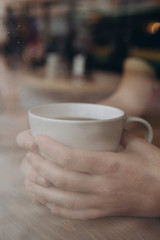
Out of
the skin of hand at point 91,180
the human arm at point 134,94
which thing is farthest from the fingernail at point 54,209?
the human arm at point 134,94

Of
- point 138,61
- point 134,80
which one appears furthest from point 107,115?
point 138,61

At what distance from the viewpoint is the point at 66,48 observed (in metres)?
0.50

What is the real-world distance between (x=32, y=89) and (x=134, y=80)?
126 millimetres

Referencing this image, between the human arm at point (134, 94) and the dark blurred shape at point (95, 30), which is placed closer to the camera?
the human arm at point (134, 94)

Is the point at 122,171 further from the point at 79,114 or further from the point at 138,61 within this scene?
the point at 138,61

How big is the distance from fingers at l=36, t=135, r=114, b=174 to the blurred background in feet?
0.12

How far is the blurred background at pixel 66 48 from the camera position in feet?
0.67

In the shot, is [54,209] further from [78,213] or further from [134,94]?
[134,94]

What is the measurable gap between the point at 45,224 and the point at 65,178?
0.03 m

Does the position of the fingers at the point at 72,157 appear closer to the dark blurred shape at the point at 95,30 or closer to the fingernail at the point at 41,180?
the fingernail at the point at 41,180

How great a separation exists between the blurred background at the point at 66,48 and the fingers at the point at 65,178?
39 mm

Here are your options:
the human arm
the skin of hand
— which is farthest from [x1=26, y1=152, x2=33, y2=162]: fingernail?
the human arm

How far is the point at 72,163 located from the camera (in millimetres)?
143

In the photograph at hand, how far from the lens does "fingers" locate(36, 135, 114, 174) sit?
0.47 feet
